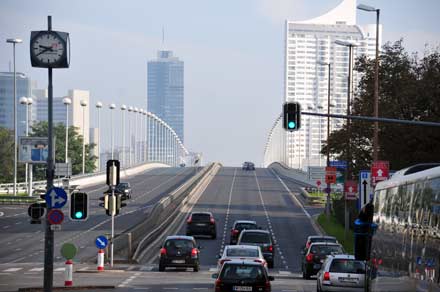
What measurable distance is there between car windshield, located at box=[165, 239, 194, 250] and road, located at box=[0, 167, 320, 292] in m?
1.02

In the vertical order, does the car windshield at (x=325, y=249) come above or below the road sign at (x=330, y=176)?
below

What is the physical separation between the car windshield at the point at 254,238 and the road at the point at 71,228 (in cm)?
971

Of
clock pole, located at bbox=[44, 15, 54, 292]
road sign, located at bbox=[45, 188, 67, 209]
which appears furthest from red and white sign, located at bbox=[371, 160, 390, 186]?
road sign, located at bbox=[45, 188, 67, 209]

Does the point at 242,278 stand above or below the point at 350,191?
below

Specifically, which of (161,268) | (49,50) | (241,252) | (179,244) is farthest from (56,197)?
(161,268)

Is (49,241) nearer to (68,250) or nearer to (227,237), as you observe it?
(68,250)

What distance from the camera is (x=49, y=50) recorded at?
29750 millimetres

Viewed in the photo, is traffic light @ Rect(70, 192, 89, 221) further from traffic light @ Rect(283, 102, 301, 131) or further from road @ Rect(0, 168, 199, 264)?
road @ Rect(0, 168, 199, 264)

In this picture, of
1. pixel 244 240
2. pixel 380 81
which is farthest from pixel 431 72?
pixel 244 240

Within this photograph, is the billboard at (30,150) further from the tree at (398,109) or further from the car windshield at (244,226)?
the car windshield at (244,226)

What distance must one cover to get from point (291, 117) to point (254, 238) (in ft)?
51.9

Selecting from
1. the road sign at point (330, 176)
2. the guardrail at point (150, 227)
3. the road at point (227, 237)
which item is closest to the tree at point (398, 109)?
the road sign at point (330, 176)

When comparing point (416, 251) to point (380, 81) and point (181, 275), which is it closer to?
point (181, 275)

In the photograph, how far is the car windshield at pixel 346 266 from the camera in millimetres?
30641
